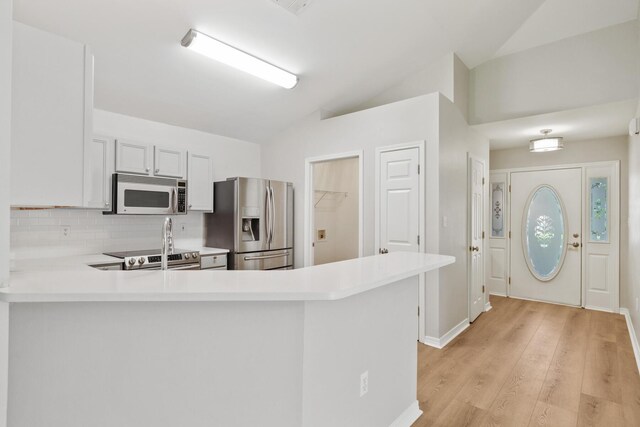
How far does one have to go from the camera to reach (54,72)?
1.31m

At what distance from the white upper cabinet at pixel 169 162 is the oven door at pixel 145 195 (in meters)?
0.13

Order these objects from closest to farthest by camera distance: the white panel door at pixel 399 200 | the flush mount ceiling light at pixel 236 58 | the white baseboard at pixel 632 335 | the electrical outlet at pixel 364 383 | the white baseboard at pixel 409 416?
the electrical outlet at pixel 364 383
the white baseboard at pixel 409 416
the flush mount ceiling light at pixel 236 58
the white baseboard at pixel 632 335
the white panel door at pixel 399 200

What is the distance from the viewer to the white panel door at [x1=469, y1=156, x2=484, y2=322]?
4.20 m

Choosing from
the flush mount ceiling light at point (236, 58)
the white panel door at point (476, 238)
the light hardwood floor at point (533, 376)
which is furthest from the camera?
the white panel door at point (476, 238)

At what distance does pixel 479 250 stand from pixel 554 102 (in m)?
1.92

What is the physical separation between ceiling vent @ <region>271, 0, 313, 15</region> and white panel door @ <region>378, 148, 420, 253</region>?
1.66m

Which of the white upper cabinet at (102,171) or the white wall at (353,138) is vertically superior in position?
the white wall at (353,138)

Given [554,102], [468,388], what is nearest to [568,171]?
[554,102]

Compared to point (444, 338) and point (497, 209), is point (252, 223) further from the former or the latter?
point (497, 209)

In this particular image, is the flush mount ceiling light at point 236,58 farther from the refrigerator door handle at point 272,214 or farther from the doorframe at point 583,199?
the doorframe at point 583,199

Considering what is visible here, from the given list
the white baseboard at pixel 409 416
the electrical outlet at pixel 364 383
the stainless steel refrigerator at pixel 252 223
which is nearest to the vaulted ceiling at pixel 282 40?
the stainless steel refrigerator at pixel 252 223

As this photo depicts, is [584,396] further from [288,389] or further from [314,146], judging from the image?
[314,146]

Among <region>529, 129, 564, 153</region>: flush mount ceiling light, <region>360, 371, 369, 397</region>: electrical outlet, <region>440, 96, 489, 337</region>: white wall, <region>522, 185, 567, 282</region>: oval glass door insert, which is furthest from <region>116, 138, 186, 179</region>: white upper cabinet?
<region>522, 185, 567, 282</region>: oval glass door insert

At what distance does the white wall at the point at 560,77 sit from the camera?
3.35m
